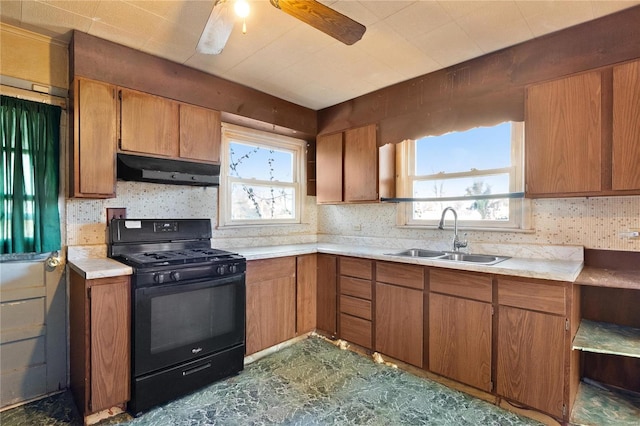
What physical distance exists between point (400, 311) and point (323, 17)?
7.06ft

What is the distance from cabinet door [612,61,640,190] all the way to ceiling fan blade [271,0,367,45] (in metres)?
1.61

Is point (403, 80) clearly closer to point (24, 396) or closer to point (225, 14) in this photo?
point (225, 14)

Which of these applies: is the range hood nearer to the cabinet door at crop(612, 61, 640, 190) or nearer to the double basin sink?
the double basin sink

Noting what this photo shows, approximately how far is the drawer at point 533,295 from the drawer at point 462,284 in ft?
0.28

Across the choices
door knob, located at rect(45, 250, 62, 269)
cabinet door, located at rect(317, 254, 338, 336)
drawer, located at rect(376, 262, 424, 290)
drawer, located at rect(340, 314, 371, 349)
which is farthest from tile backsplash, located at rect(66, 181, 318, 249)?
drawer, located at rect(376, 262, 424, 290)

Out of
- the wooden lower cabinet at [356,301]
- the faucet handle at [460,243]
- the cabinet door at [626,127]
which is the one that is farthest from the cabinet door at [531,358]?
the wooden lower cabinet at [356,301]

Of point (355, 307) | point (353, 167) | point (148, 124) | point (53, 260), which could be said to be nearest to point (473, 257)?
point (355, 307)

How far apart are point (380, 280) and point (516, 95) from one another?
174 cm

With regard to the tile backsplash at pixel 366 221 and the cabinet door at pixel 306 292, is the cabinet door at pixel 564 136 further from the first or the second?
the cabinet door at pixel 306 292

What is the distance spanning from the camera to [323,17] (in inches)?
62.5

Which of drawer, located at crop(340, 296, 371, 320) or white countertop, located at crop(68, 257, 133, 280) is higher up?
Result: white countertop, located at crop(68, 257, 133, 280)

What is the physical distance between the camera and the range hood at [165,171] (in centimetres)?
238

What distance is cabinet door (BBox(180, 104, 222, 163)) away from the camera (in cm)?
269

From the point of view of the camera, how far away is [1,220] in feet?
6.95
